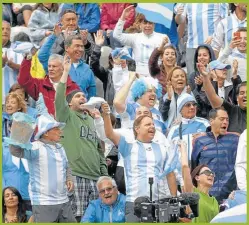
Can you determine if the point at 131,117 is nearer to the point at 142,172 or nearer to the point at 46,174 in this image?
the point at 142,172

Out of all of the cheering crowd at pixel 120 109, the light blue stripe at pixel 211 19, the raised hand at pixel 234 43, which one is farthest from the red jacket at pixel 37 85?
the light blue stripe at pixel 211 19

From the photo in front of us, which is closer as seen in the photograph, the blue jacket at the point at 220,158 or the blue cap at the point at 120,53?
the blue jacket at the point at 220,158

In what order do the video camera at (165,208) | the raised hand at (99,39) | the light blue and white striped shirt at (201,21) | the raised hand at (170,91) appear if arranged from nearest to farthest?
the video camera at (165,208) < the raised hand at (170,91) < the raised hand at (99,39) < the light blue and white striped shirt at (201,21)

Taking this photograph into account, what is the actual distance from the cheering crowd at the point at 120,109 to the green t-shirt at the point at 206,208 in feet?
0.06

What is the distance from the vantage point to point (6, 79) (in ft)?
74.1

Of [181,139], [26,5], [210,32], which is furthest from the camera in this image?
[26,5]

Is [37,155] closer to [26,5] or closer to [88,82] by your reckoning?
[88,82]

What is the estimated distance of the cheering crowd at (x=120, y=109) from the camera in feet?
61.7

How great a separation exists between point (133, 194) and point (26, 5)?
717 centimetres

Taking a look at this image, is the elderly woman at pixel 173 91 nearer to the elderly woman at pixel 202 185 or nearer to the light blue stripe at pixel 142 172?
the elderly woman at pixel 202 185

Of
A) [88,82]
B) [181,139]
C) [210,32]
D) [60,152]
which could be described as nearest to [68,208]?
[60,152]

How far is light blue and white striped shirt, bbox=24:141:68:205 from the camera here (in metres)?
18.7

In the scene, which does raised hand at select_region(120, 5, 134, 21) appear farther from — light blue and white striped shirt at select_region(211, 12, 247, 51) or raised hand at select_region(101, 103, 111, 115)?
raised hand at select_region(101, 103, 111, 115)

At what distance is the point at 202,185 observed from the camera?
62.3 feet
